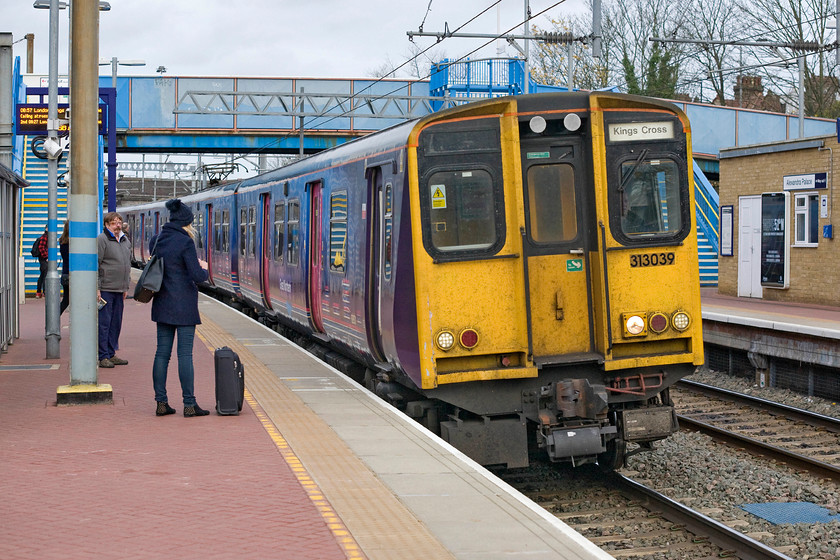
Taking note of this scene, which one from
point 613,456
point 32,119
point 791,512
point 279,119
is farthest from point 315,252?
point 279,119

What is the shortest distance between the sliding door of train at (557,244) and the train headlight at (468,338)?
0.52m

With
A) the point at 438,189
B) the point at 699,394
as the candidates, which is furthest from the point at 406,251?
the point at 699,394

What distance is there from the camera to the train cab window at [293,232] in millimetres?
16141

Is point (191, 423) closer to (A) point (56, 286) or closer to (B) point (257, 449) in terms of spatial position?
(B) point (257, 449)

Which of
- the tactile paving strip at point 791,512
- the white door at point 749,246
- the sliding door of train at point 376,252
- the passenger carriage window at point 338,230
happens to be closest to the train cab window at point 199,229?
the white door at point 749,246

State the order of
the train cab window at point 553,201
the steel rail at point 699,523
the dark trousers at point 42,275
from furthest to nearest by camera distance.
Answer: the dark trousers at point 42,275
the train cab window at point 553,201
the steel rail at point 699,523

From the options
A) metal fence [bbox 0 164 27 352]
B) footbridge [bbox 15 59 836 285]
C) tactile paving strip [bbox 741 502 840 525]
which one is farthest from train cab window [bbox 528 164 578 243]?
footbridge [bbox 15 59 836 285]

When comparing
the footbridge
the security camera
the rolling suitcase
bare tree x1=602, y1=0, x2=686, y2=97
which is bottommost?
the rolling suitcase

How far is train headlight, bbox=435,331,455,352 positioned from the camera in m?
8.91

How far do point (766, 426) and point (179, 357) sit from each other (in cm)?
691

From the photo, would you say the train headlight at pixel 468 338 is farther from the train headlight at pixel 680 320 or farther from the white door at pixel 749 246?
the white door at pixel 749 246

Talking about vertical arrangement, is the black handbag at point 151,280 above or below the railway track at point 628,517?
above

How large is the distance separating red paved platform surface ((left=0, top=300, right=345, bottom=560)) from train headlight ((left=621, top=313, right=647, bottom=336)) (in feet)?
9.89

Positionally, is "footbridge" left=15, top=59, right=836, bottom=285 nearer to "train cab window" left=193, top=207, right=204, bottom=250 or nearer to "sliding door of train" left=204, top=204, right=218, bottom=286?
"train cab window" left=193, top=207, right=204, bottom=250
